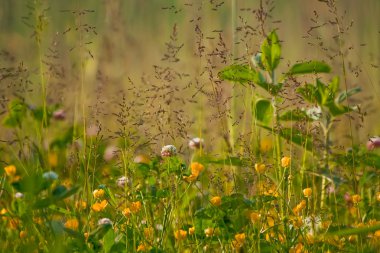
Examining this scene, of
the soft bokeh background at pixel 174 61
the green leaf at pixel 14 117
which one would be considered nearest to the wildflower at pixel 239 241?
the soft bokeh background at pixel 174 61

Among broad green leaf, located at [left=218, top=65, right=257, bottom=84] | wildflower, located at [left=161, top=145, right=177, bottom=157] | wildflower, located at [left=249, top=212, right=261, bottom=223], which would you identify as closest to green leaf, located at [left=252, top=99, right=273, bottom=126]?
broad green leaf, located at [left=218, top=65, right=257, bottom=84]

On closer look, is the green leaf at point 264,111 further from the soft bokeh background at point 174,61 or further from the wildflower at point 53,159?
the wildflower at point 53,159

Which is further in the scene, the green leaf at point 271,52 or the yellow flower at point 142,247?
the green leaf at point 271,52

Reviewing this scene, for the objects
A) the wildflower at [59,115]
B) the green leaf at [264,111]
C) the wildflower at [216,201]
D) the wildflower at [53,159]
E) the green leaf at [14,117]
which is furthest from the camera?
the wildflower at [59,115]

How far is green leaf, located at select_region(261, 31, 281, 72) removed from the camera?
90.1 inches

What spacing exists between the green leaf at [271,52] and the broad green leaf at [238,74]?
0.06 meters

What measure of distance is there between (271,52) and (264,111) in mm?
181

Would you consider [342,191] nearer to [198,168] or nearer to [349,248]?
[349,248]

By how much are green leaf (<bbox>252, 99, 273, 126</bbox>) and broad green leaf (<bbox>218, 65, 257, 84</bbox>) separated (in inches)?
4.2

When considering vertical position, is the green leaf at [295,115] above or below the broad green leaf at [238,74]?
below

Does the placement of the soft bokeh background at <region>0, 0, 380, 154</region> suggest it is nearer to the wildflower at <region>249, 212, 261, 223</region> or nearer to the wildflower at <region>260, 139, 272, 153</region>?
the wildflower at <region>260, 139, 272, 153</region>

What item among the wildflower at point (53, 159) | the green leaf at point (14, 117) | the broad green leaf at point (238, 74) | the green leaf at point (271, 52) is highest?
the green leaf at point (271, 52)

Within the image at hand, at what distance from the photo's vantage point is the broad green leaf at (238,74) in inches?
87.6

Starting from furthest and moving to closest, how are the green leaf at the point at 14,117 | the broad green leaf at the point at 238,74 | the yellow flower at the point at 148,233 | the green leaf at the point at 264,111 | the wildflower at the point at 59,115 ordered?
the wildflower at the point at 59,115
the green leaf at the point at 14,117
the green leaf at the point at 264,111
the broad green leaf at the point at 238,74
the yellow flower at the point at 148,233
